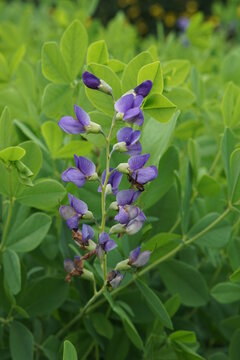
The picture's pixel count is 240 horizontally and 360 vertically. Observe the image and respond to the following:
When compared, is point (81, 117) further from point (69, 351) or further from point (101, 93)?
point (69, 351)

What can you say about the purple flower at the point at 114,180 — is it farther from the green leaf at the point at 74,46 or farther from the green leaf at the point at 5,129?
the green leaf at the point at 74,46

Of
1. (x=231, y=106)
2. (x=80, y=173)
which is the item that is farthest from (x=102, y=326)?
(x=231, y=106)

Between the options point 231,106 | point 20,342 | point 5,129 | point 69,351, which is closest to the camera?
point 69,351

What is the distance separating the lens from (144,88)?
0.70 metres

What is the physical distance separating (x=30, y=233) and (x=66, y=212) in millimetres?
176

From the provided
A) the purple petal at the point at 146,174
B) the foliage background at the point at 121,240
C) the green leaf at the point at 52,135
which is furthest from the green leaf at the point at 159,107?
the green leaf at the point at 52,135

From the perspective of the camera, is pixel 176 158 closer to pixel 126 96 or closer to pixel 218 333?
pixel 126 96

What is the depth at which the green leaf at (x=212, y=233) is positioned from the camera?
2.94 feet

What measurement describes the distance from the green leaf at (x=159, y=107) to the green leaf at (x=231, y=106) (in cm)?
23

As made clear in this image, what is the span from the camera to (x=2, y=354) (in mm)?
939

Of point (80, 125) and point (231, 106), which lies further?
point (231, 106)

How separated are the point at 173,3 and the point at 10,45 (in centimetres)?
623

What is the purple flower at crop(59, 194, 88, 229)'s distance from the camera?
701 mm

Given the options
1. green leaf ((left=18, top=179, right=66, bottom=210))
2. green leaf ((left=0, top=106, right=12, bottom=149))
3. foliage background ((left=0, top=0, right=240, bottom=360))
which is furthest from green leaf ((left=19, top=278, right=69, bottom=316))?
green leaf ((left=0, top=106, right=12, bottom=149))
